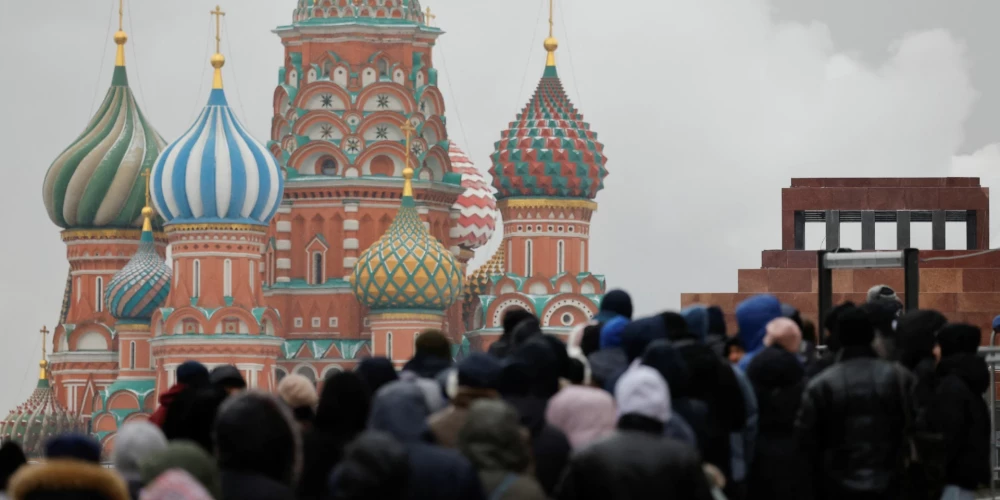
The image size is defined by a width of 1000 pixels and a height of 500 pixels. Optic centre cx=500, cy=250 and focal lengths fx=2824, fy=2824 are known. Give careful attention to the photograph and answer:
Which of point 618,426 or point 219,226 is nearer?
point 618,426

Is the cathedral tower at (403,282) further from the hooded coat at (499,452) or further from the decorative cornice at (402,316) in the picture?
the hooded coat at (499,452)

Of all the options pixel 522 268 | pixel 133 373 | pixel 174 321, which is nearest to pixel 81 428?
pixel 133 373

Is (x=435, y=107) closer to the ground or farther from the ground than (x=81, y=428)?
farther from the ground

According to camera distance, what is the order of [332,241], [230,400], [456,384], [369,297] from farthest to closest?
[332,241], [369,297], [456,384], [230,400]

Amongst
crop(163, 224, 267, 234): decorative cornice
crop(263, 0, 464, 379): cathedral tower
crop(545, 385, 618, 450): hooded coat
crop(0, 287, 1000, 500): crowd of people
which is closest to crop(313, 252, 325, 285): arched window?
crop(263, 0, 464, 379): cathedral tower

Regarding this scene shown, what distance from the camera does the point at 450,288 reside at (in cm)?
5628

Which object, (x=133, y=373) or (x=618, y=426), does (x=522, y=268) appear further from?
(x=618, y=426)

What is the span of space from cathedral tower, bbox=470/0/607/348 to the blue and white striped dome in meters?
4.83

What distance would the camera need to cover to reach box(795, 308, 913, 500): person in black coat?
1093cm

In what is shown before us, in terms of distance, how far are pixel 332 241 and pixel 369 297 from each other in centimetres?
391

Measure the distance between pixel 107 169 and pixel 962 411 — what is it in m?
53.3

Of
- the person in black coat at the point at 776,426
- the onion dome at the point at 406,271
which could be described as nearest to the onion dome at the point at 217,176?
the onion dome at the point at 406,271

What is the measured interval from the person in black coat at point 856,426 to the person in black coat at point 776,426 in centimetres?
25

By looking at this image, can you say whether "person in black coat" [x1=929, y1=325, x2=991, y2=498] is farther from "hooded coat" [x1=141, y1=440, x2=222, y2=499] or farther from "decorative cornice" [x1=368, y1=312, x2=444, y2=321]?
"decorative cornice" [x1=368, y1=312, x2=444, y2=321]
